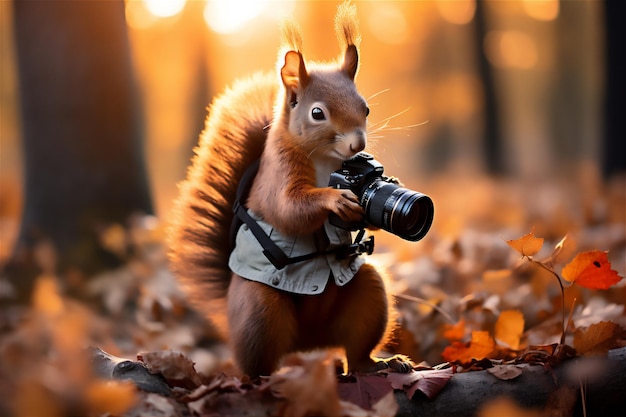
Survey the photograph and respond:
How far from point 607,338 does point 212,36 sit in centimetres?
2080

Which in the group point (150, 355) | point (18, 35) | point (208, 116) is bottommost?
point (150, 355)

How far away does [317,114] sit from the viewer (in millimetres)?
2039

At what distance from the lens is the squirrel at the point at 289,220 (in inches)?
80.1

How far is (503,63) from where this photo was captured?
27203 millimetres

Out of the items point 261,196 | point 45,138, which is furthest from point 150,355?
point 45,138

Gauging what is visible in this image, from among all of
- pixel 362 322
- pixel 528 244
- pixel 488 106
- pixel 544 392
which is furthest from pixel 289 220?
pixel 488 106

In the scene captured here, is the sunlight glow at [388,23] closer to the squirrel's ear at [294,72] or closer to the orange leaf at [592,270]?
the squirrel's ear at [294,72]

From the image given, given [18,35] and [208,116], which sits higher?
[18,35]

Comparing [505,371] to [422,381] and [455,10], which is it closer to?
[422,381]

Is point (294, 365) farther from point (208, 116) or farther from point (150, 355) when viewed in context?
point (208, 116)

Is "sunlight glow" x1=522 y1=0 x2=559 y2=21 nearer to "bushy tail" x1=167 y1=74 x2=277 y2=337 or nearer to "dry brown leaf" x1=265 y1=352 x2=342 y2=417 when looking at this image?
"bushy tail" x1=167 y1=74 x2=277 y2=337

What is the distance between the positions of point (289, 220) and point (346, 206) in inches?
7.6

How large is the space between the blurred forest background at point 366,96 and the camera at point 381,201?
18 centimetres

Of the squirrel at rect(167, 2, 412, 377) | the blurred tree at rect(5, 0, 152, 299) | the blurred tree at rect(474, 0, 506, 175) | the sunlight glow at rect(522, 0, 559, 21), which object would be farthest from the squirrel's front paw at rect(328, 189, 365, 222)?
the sunlight glow at rect(522, 0, 559, 21)
